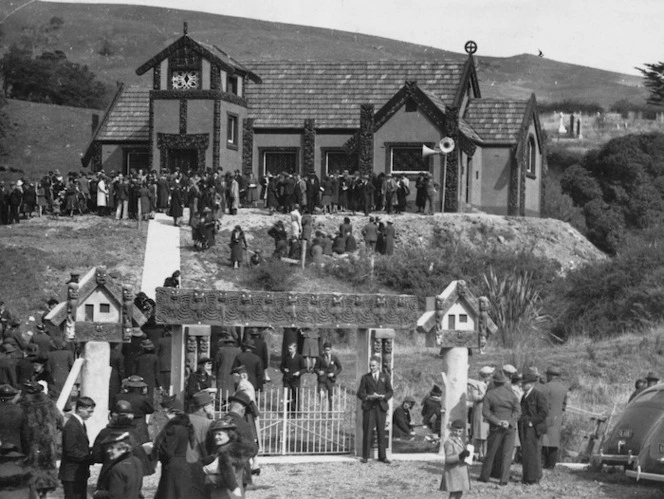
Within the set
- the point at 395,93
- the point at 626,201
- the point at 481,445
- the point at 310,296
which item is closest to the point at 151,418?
the point at 310,296

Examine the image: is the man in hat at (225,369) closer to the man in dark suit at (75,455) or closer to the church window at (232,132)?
the man in dark suit at (75,455)

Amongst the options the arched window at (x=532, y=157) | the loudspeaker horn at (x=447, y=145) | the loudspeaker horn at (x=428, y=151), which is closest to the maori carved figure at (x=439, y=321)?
the loudspeaker horn at (x=447, y=145)

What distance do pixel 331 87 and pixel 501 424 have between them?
3390 cm

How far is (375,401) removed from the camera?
21469 millimetres

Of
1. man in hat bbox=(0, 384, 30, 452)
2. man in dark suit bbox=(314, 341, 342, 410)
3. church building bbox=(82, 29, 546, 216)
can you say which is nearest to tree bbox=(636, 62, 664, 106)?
church building bbox=(82, 29, 546, 216)

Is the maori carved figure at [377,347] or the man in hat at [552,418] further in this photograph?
the maori carved figure at [377,347]

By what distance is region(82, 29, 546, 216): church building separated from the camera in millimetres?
49469

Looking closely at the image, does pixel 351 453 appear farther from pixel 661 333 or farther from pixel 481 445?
pixel 661 333

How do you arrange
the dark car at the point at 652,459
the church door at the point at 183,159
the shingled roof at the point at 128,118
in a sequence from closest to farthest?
1. the dark car at the point at 652,459
2. the church door at the point at 183,159
3. the shingled roof at the point at 128,118

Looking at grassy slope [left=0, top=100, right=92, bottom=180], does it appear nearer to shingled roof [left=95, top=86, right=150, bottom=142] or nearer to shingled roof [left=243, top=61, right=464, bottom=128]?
shingled roof [left=95, top=86, right=150, bottom=142]

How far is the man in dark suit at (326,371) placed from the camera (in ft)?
82.8

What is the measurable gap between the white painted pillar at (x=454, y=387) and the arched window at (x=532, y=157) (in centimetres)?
3092

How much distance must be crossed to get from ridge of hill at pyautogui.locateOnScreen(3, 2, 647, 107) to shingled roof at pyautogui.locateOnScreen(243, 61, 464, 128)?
49.5 m

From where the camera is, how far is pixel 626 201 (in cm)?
6700
